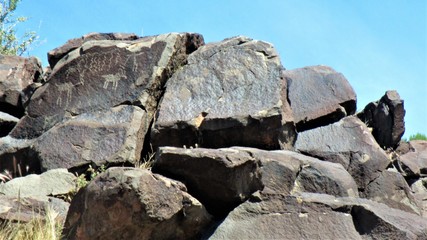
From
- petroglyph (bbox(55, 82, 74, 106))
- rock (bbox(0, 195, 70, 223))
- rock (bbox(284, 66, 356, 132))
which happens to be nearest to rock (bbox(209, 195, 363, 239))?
rock (bbox(0, 195, 70, 223))

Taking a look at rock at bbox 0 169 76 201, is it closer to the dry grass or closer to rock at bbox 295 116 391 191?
the dry grass

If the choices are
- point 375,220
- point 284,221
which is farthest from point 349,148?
point 284,221

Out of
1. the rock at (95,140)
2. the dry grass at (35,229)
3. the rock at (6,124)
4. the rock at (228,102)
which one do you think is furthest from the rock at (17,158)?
the dry grass at (35,229)

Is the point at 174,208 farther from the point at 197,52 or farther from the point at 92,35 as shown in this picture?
the point at 92,35

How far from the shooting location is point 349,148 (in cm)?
796

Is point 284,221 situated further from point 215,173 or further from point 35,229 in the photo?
point 35,229

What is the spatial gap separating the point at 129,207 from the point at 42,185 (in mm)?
2132

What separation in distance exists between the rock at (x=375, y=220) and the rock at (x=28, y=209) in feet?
6.80

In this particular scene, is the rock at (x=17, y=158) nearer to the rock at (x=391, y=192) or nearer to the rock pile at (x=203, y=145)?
the rock pile at (x=203, y=145)

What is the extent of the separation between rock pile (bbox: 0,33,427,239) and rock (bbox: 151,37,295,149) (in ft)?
0.05

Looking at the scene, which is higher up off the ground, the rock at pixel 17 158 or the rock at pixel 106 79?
the rock at pixel 106 79

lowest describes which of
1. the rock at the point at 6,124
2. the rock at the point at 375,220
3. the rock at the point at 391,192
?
the rock at the point at 391,192

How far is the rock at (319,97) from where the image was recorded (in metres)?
8.45

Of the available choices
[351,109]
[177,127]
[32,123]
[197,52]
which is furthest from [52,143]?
[351,109]
